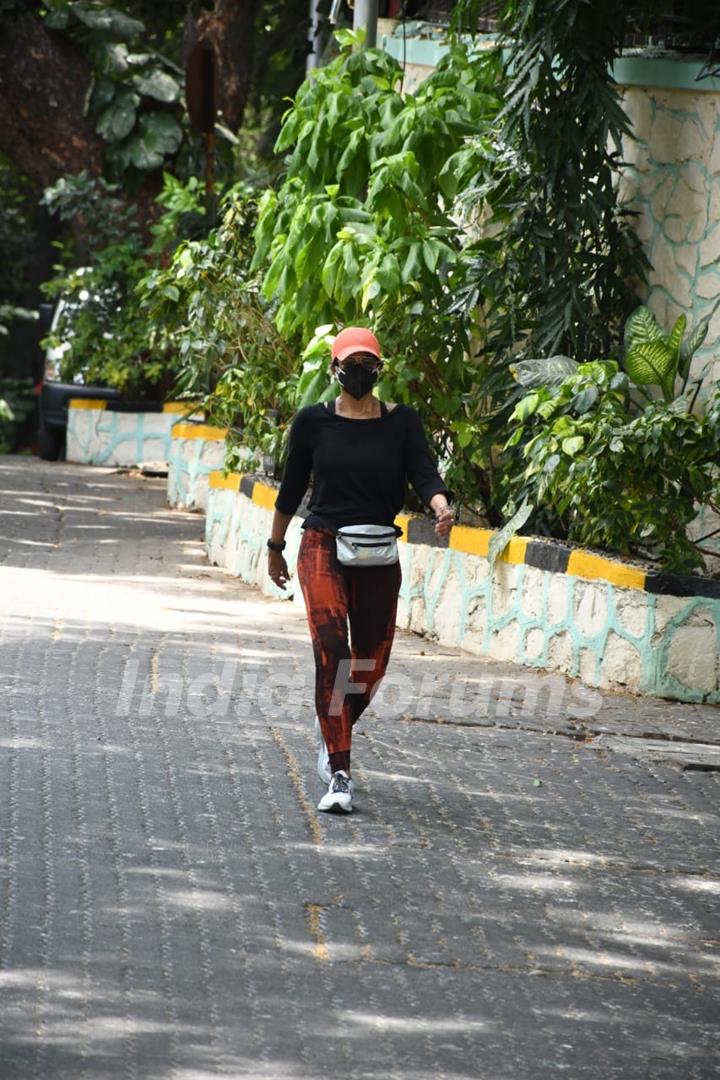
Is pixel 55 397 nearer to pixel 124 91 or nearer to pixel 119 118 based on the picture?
pixel 119 118

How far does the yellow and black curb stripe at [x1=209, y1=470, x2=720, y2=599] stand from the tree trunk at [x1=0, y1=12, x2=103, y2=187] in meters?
11.6

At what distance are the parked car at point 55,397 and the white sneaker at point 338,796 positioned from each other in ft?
50.1

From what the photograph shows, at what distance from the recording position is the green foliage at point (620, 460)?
30.0 feet

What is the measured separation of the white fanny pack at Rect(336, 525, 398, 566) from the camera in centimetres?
709

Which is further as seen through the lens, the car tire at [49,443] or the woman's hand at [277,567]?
the car tire at [49,443]

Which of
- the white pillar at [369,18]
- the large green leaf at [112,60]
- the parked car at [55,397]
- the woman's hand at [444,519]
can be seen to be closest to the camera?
the woman's hand at [444,519]

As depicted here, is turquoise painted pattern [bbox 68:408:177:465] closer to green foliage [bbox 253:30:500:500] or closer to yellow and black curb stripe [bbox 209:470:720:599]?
green foliage [bbox 253:30:500:500]

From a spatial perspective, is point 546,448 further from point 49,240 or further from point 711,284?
point 49,240

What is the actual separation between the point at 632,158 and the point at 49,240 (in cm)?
2146

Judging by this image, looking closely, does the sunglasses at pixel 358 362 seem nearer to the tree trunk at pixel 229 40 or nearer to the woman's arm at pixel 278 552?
the woman's arm at pixel 278 552

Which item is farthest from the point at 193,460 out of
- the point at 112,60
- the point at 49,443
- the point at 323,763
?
the point at 323,763

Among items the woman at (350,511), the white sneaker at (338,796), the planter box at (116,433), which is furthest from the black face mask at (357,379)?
the planter box at (116,433)

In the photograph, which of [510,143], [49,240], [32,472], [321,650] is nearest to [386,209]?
[510,143]

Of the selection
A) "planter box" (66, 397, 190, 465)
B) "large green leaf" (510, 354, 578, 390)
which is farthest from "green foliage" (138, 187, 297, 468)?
"planter box" (66, 397, 190, 465)
